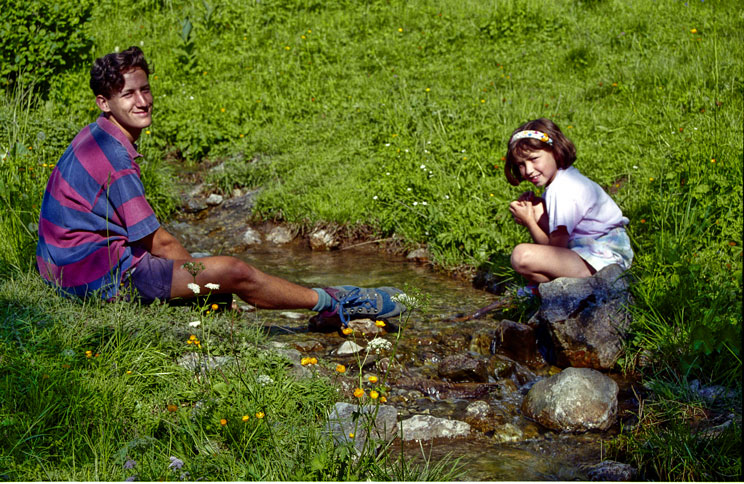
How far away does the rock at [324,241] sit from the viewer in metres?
7.01

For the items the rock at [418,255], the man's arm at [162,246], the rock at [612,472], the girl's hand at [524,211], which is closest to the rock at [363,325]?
the man's arm at [162,246]

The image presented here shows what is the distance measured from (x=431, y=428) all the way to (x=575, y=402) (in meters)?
0.75

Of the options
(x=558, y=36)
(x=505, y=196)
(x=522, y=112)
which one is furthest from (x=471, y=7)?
(x=505, y=196)

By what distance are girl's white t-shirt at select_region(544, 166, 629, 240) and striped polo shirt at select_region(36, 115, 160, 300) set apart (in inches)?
97.4

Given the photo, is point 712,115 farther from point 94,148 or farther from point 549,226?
point 94,148

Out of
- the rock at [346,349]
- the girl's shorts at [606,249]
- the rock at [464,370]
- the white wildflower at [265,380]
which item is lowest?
the rock at [464,370]

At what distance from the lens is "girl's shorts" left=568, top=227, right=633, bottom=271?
474 centimetres

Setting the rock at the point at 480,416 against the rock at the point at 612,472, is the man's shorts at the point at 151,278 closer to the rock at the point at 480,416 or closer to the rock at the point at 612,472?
the rock at the point at 480,416

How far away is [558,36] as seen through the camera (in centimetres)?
1029

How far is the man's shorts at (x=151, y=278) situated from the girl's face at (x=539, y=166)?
2.36 meters

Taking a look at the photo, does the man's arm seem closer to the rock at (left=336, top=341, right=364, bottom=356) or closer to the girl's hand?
the rock at (left=336, top=341, right=364, bottom=356)

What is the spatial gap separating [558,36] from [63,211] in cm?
797

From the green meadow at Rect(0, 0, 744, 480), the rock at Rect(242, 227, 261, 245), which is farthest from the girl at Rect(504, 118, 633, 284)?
the rock at Rect(242, 227, 261, 245)

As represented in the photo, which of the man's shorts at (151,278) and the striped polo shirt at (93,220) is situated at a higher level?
the striped polo shirt at (93,220)
